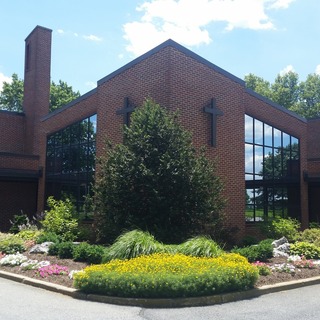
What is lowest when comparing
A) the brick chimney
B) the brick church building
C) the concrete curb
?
the concrete curb

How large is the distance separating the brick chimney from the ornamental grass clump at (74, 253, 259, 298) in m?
18.9

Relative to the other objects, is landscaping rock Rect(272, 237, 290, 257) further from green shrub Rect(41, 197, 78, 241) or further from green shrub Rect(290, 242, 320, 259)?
green shrub Rect(41, 197, 78, 241)

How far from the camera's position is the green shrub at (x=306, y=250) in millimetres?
12703

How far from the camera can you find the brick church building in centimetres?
1545

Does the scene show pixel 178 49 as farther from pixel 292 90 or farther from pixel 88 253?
pixel 292 90

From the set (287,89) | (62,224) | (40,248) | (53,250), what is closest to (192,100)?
(62,224)

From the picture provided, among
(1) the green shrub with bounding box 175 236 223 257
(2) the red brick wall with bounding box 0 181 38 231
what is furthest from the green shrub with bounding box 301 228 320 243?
(2) the red brick wall with bounding box 0 181 38 231

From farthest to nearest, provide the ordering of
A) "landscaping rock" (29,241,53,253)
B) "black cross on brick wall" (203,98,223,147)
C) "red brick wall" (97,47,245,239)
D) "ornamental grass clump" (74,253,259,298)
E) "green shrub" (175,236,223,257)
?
"black cross on brick wall" (203,98,223,147) → "red brick wall" (97,47,245,239) → "landscaping rock" (29,241,53,253) → "green shrub" (175,236,223,257) → "ornamental grass clump" (74,253,259,298)

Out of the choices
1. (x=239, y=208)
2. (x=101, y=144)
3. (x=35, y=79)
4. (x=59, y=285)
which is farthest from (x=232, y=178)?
(x=35, y=79)

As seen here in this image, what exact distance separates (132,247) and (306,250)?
5.45 m

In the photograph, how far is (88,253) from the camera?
449 inches

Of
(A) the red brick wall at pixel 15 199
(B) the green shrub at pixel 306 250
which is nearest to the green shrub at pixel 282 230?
(B) the green shrub at pixel 306 250

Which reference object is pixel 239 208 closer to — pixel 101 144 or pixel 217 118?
pixel 217 118

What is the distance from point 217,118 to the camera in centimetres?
1617
